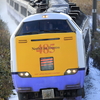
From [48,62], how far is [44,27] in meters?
0.87

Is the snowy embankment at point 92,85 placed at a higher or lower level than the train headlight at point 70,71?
lower

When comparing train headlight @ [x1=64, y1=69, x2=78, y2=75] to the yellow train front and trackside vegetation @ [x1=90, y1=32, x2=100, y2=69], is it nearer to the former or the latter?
the yellow train front

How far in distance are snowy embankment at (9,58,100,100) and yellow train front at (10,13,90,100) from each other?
5.26 ft

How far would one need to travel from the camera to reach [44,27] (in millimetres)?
6676

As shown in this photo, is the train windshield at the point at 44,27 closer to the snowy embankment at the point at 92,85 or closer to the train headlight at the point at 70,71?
the train headlight at the point at 70,71

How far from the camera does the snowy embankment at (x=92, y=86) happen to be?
787 cm

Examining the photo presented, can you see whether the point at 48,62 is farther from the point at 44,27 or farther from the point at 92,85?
the point at 92,85

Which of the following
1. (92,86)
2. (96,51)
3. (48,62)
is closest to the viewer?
(48,62)

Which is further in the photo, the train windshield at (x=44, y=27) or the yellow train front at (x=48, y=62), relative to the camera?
the train windshield at (x=44, y=27)

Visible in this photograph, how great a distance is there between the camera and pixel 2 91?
780cm

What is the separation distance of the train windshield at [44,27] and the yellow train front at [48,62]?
7.6 inches

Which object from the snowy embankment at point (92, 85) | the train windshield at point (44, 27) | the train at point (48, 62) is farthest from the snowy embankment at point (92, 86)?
the train windshield at point (44, 27)

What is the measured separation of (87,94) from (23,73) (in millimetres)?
2460

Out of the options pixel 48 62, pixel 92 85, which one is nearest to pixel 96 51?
pixel 92 85
